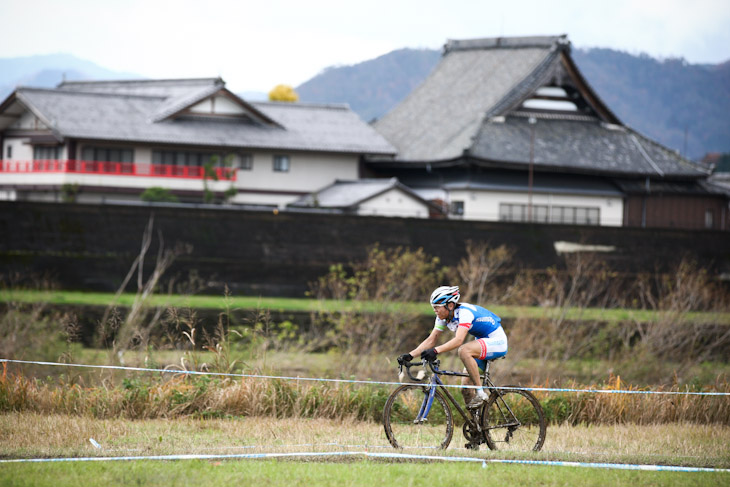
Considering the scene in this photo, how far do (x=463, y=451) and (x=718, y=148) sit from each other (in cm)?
11419

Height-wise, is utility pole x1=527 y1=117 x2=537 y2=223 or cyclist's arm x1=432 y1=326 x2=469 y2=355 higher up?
utility pole x1=527 y1=117 x2=537 y2=223

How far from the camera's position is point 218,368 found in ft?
46.4

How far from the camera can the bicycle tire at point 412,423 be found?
9.70 m

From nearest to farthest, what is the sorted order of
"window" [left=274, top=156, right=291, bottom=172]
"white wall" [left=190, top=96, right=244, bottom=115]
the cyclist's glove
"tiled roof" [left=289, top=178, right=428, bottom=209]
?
the cyclist's glove, "tiled roof" [left=289, top=178, right=428, bottom=209], "white wall" [left=190, top=96, right=244, bottom=115], "window" [left=274, top=156, right=291, bottom=172]

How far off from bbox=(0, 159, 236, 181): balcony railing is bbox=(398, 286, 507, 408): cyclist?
30.4 m

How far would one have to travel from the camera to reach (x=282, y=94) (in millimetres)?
69500

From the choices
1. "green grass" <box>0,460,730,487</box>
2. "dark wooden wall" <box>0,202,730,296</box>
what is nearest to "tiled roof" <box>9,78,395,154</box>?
"dark wooden wall" <box>0,202,730,296</box>

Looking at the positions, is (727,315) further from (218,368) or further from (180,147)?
(180,147)

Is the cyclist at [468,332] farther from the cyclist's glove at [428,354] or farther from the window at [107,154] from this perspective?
the window at [107,154]

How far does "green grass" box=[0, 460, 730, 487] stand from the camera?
7879mm

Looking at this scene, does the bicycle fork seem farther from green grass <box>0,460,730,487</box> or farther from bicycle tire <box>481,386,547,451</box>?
green grass <box>0,460,730,487</box>

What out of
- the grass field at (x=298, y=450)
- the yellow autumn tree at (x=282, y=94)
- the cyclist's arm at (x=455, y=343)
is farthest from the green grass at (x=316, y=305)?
the yellow autumn tree at (x=282, y=94)

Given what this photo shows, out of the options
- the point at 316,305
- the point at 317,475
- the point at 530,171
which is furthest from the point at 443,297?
the point at 530,171

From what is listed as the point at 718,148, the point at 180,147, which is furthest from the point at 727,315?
the point at 718,148
